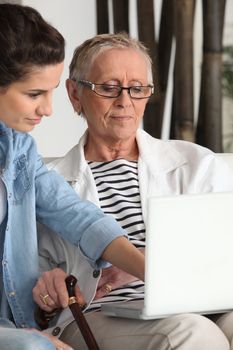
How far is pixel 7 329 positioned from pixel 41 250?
1.87 ft

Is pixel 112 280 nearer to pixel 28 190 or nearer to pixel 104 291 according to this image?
pixel 104 291

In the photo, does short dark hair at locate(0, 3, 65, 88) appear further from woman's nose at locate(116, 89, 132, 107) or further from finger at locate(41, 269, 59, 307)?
woman's nose at locate(116, 89, 132, 107)

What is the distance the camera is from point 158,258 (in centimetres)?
203

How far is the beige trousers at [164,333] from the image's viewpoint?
2.13 m

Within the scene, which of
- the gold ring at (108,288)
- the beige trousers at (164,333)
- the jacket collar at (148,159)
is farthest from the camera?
the jacket collar at (148,159)

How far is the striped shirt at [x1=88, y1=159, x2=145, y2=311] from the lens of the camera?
2658 millimetres

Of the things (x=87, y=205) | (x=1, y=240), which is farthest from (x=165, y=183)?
(x=1, y=240)

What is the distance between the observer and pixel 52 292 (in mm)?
2316

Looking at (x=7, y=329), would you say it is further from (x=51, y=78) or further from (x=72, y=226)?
(x=51, y=78)

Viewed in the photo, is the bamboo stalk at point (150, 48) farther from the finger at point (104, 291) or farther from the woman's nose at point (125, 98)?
the finger at point (104, 291)

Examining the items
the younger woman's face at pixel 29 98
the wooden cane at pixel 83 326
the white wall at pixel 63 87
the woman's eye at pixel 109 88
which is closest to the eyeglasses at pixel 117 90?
the woman's eye at pixel 109 88

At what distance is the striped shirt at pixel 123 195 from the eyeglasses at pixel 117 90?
0.66 feet

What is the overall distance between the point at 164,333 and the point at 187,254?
8.5 inches

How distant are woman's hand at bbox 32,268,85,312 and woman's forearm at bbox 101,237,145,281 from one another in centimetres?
12
